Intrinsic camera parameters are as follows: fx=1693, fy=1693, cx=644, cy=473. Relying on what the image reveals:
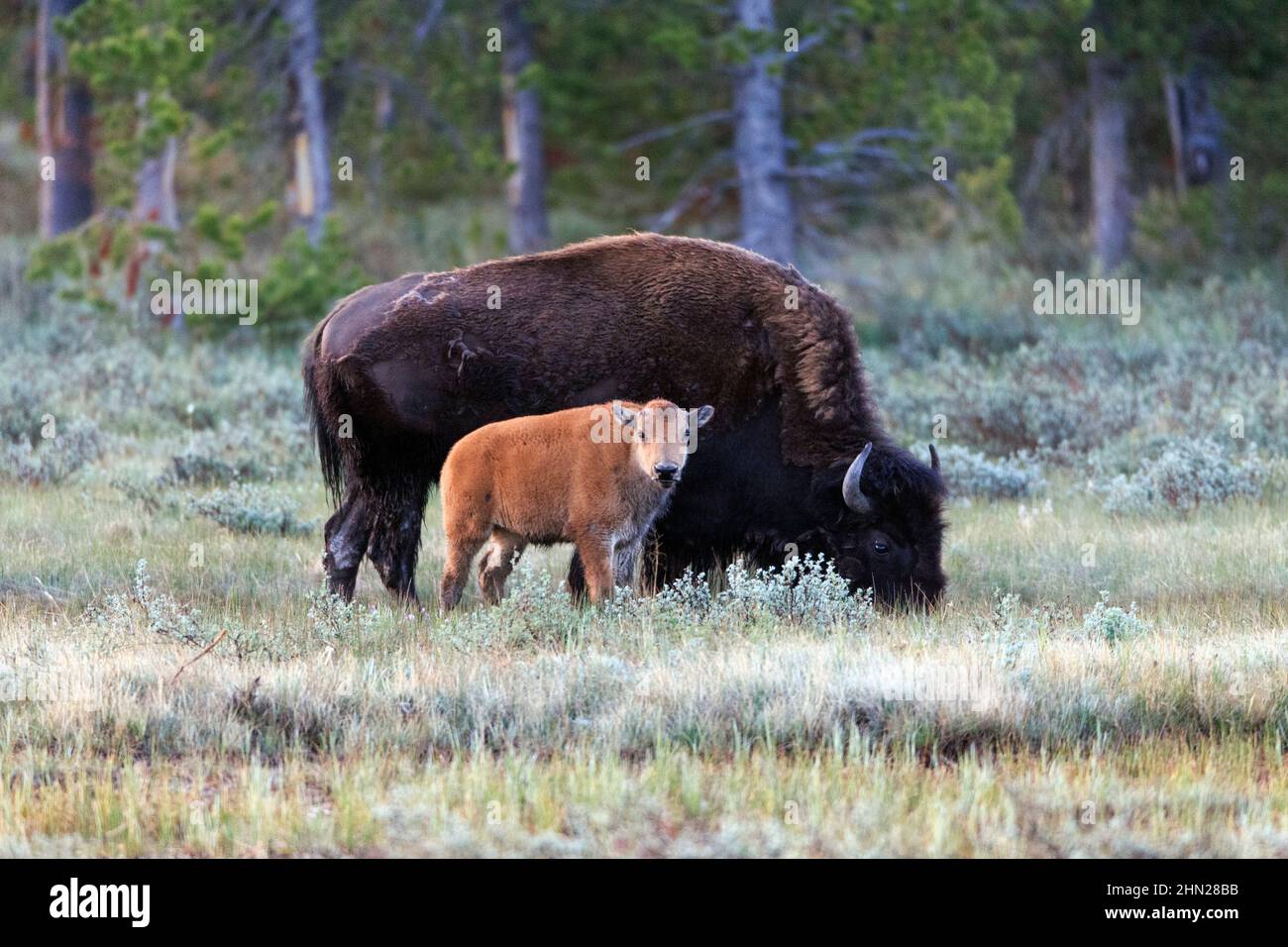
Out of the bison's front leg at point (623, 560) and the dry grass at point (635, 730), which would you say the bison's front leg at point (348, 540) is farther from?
the bison's front leg at point (623, 560)

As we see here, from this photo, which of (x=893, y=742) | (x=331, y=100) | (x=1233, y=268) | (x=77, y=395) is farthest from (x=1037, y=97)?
(x=893, y=742)

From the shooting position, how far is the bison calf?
322 inches

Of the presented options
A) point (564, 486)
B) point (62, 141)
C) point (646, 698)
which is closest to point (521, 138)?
point (62, 141)

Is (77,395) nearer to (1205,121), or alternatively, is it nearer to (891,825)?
(891,825)

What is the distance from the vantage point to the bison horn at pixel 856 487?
8.48 m

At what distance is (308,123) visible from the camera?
20.3 metres

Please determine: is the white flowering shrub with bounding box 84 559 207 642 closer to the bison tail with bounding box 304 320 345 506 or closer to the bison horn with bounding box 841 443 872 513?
the bison tail with bounding box 304 320 345 506

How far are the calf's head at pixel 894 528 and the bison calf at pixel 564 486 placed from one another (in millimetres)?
1024

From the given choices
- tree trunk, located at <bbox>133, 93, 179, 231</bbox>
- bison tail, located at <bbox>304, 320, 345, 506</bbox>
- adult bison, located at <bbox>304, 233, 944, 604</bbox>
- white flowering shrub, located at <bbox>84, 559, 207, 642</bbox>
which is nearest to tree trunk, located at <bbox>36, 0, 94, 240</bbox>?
tree trunk, located at <bbox>133, 93, 179, 231</bbox>

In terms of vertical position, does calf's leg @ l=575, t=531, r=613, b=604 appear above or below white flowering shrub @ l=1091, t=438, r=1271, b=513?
below

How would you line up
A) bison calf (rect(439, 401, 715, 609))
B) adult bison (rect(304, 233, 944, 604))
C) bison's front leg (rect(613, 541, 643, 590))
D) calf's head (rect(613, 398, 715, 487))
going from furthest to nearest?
adult bison (rect(304, 233, 944, 604)), bison's front leg (rect(613, 541, 643, 590)), bison calf (rect(439, 401, 715, 609)), calf's head (rect(613, 398, 715, 487))

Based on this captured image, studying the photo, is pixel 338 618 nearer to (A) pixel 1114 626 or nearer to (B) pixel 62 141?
(A) pixel 1114 626

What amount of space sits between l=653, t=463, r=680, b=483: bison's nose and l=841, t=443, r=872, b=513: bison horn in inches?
49.2

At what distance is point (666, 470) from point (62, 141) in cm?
1852
